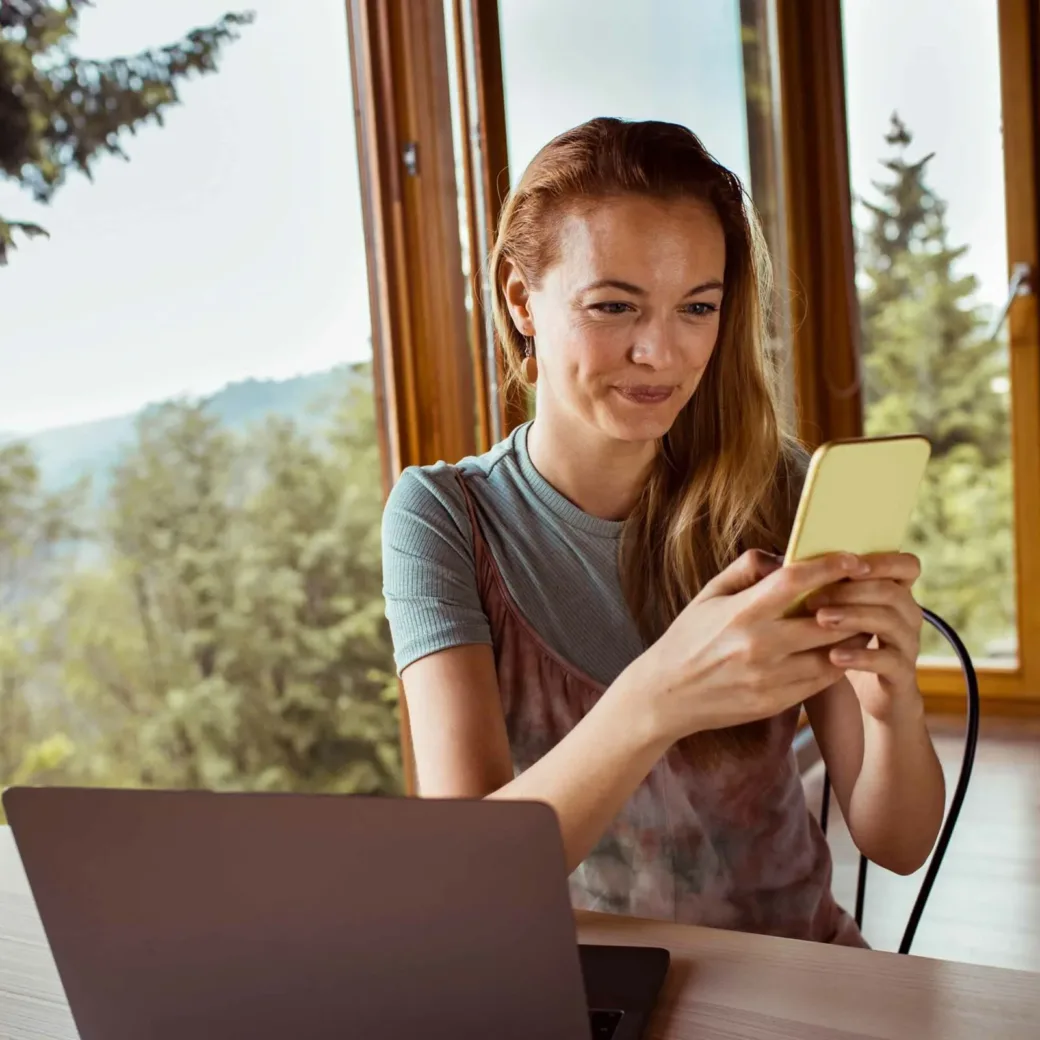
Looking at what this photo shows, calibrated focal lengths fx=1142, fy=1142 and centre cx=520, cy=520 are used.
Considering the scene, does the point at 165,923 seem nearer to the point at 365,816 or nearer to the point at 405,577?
the point at 365,816

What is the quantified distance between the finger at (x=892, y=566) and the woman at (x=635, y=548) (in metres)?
0.17

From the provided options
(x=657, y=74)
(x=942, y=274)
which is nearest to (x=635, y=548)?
(x=657, y=74)

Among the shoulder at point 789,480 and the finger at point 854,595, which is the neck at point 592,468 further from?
the finger at point 854,595

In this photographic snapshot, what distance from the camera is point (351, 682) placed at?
2.26 m

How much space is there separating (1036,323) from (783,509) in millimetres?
2301

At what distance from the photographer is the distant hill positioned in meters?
1.81

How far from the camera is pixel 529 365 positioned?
4.14 ft

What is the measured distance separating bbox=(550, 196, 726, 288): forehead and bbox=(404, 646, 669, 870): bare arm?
1.24ft

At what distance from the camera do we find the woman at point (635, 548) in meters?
1.04

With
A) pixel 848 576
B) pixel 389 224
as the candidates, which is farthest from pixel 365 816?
pixel 389 224

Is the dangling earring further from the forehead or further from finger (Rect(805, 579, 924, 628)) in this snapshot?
finger (Rect(805, 579, 924, 628))

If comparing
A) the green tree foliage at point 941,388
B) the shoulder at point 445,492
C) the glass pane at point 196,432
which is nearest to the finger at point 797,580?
the shoulder at point 445,492

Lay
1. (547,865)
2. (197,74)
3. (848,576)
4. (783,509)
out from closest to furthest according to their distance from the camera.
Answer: (547,865)
(848,576)
(783,509)
(197,74)

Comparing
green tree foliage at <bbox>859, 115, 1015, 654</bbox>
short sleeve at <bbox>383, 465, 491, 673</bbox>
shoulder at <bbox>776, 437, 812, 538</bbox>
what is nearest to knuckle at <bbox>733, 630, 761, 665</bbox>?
short sleeve at <bbox>383, 465, 491, 673</bbox>
